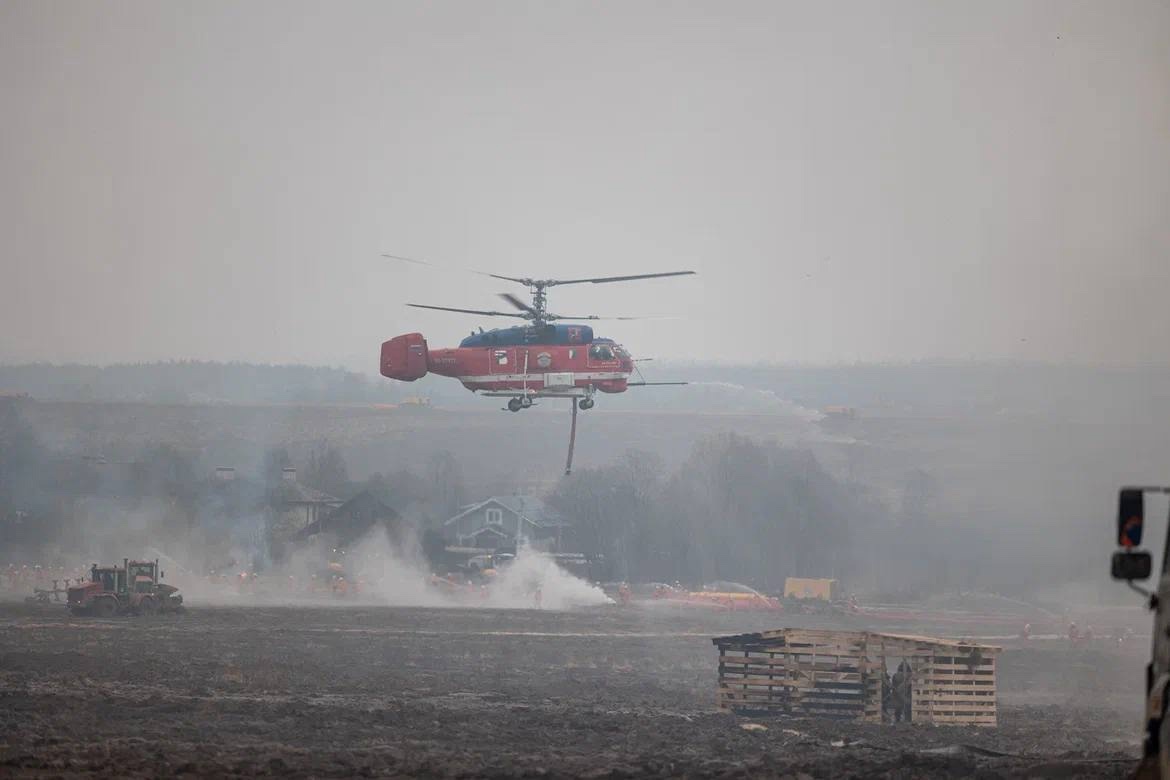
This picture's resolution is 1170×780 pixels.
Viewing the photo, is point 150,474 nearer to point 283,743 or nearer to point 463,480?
point 463,480

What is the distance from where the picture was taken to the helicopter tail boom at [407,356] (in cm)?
6562

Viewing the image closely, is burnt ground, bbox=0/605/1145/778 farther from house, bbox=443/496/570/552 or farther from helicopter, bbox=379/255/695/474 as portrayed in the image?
house, bbox=443/496/570/552

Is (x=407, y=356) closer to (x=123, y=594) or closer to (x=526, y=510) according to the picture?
(x=123, y=594)

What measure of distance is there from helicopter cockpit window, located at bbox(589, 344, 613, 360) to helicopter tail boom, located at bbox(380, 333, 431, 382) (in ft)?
20.7

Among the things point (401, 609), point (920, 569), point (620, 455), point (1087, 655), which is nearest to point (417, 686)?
point (1087, 655)

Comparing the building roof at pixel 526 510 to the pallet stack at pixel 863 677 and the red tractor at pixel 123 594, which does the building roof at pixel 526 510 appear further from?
the pallet stack at pixel 863 677

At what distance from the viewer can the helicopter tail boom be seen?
65.6 meters

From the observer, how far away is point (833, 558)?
90.1 metres

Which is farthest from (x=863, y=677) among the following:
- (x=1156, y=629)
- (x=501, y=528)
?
(x=501, y=528)

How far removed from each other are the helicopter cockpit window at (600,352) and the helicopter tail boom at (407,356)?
631 centimetres

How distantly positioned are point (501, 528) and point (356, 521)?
27.6 ft

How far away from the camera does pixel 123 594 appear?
70.1m

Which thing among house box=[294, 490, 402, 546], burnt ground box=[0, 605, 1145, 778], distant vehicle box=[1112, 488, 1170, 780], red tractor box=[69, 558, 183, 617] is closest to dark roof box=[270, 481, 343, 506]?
house box=[294, 490, 402, 546]

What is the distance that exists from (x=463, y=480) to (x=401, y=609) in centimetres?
2778
